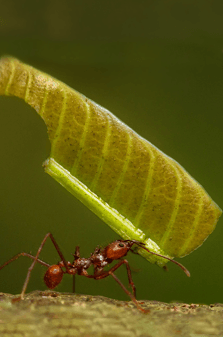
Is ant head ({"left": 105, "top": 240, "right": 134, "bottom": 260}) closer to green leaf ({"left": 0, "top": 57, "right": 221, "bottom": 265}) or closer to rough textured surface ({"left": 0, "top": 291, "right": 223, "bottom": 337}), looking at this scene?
green leaf ({"left": 0, "top": 57, "right": 221, "bottom": 265})

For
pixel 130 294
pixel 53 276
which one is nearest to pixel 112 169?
pixel 130 294

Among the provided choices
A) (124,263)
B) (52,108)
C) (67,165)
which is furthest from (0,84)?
(124,263)

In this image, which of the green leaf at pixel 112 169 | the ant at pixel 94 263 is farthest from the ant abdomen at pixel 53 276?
the green leaf at pixel 112 169

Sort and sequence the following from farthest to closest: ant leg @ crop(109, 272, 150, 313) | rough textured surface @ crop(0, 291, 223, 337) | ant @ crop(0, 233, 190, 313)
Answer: ant @ crop(0, 233, 190, 313) < ant leg @ crop(109, 272, 150, 313) < rough textured surface @ crop(0, 291, 223, 337)

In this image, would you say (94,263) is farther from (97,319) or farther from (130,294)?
(97,319)

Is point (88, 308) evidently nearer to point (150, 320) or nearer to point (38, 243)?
point (150, 320)

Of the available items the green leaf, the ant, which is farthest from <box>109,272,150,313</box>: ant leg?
the green leaf
